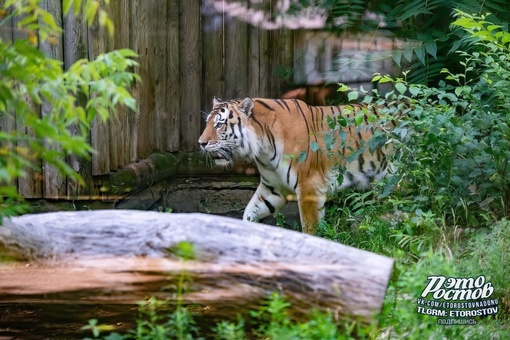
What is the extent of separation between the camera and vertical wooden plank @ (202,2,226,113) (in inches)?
156

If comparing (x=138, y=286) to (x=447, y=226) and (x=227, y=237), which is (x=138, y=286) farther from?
(x=447, y=226)

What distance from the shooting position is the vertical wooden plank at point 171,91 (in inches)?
162

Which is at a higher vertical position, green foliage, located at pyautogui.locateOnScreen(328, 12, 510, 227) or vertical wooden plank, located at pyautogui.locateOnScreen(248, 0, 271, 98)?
vertical wooden plank, located at pyautogui.locateOnScreen(248, 0, 271, 98)

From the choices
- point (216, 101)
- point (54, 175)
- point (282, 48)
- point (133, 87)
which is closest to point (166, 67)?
point (133, 87)

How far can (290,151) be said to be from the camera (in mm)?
4504

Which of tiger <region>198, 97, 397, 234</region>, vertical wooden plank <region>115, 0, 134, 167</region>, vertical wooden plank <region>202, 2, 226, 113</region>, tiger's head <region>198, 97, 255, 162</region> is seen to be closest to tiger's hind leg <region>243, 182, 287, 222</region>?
tiger <region>198, 97, 397, 234</region>

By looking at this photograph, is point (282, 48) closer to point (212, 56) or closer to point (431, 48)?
point (212, 56)

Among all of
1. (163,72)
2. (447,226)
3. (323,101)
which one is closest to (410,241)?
(447,226)

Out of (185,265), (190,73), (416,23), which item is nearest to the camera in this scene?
(185,265)

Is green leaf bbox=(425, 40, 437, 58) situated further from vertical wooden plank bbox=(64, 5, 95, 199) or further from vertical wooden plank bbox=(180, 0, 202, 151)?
vertical wooden plank bbox=(64, 5, 95, 199)

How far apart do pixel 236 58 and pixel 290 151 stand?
2.48ft

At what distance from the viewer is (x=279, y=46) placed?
4047 millimetres

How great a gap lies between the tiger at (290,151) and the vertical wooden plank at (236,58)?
109 mm

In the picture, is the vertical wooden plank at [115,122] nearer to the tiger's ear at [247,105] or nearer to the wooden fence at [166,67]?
the wooden fence at [166,67]
